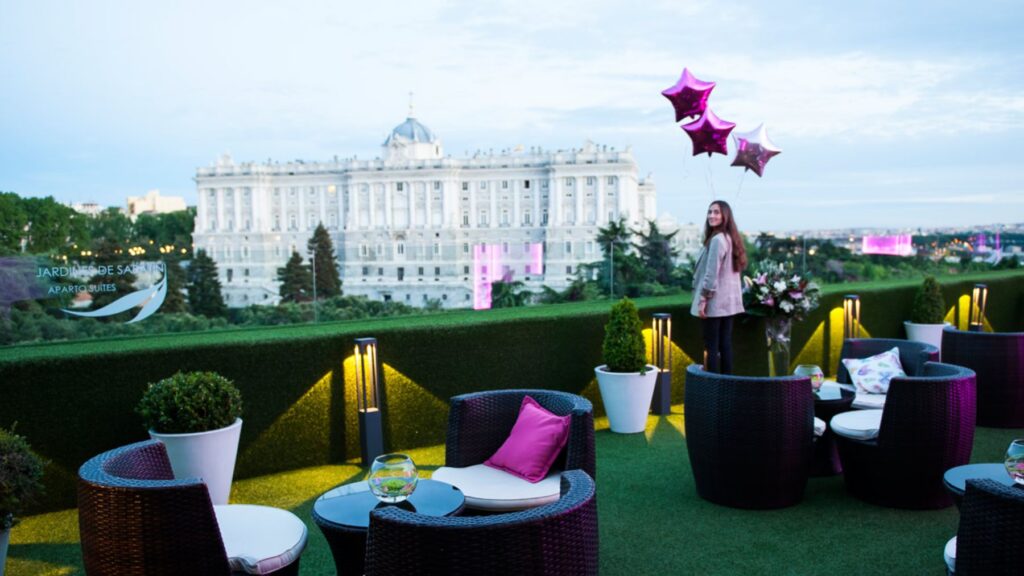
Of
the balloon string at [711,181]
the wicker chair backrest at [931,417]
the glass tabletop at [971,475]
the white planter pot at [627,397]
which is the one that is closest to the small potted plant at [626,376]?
the white planter pot at [627,397]

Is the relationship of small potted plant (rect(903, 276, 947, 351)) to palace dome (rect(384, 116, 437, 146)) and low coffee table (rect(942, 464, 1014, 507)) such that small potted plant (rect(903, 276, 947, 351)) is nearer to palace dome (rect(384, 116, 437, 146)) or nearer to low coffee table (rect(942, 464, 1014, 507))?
low coffee table (rect(942, 464, 1014, 507))

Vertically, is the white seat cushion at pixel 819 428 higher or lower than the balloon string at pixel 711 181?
lower

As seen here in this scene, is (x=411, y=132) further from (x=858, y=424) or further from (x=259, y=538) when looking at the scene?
(x=259, y=538)

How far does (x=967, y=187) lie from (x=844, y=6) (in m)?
6.57

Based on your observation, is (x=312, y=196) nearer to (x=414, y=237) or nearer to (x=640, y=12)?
(x=414, y=237)

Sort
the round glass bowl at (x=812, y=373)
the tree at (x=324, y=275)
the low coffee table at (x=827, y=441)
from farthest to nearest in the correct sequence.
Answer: the tree at (x=324, y=275) → the low coffee table at (x=827, y=441) → the round glass bowl at (x=812, y=373)

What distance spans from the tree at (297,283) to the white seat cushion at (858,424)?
447 centimetres

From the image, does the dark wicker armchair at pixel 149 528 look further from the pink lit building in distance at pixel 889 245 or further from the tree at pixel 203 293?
the pink lit building in distance at pixel 889 245

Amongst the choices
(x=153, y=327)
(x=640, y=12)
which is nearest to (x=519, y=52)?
(x=640, y=12)

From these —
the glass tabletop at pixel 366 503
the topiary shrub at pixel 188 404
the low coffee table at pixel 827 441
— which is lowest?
the low coffee table at pixel 827 441

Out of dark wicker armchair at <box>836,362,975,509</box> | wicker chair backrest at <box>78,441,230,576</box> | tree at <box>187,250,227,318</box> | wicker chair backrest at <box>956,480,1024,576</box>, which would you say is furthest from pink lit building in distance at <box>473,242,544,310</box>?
wicker chair backrest at <box>956,480,1024,576</box>

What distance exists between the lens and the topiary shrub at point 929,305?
8.70 m

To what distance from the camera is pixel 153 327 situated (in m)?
5.50

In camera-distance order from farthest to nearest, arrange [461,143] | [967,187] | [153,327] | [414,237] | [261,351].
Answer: [461,143] → [414,237] → [967,187] → [153,327] → [261,351]
